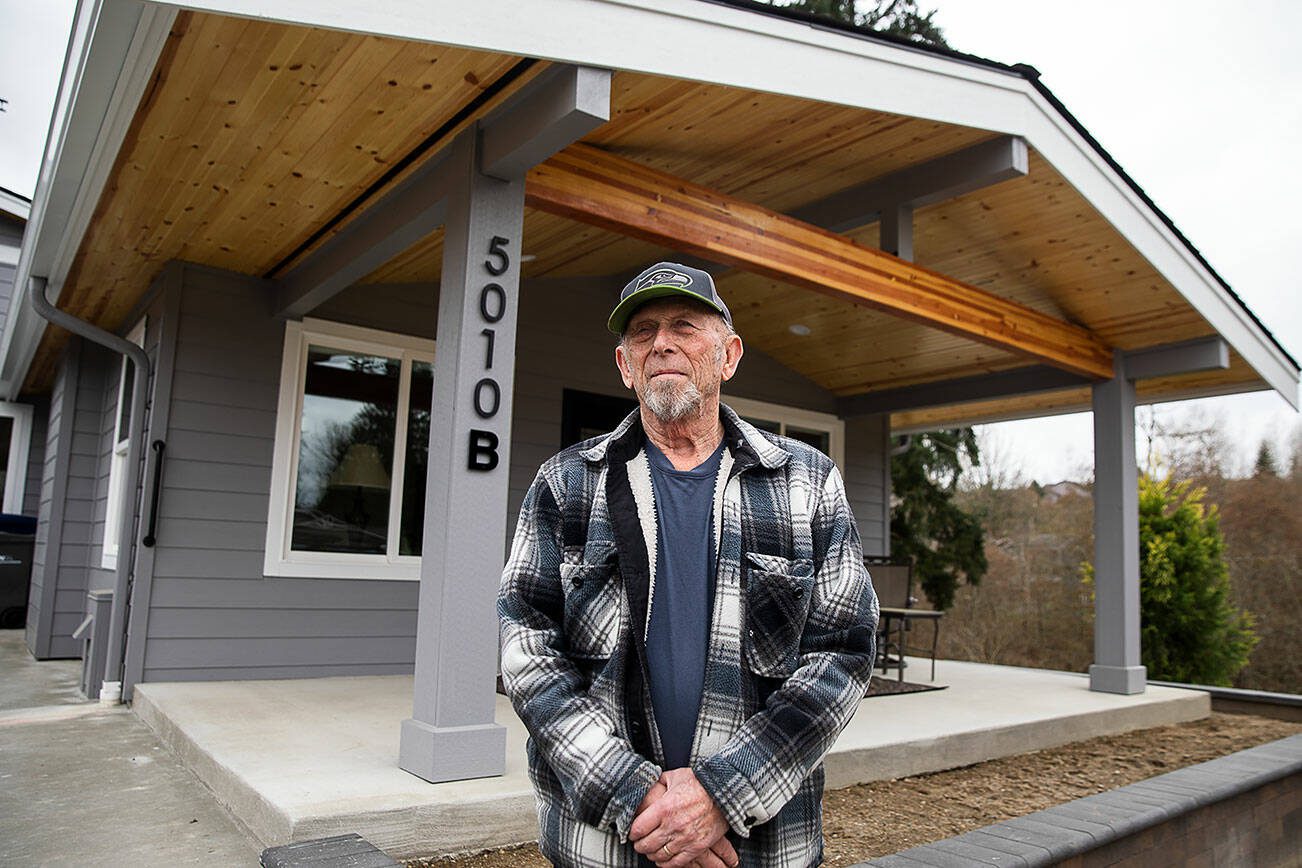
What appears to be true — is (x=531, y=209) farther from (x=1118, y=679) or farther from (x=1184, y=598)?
(x=1184, y=598)

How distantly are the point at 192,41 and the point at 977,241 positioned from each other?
4.44 metres

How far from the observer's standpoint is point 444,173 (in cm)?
350

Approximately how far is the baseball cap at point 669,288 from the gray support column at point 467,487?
5.75 feet

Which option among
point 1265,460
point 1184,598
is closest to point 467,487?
point 1184,598

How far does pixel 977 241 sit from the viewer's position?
5.66 m

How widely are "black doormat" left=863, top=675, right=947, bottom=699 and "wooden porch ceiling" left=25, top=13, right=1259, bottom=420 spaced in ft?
8.21

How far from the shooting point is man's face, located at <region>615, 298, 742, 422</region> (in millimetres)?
1462

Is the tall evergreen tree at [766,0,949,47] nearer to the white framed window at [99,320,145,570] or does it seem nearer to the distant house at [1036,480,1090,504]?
the distant house at [1036,480,1090,504]

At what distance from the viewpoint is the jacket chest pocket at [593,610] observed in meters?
1.37

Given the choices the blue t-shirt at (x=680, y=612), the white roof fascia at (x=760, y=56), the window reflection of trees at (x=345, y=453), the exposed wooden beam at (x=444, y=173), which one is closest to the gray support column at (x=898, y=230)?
the white roof fascia at (x=760, y=56)

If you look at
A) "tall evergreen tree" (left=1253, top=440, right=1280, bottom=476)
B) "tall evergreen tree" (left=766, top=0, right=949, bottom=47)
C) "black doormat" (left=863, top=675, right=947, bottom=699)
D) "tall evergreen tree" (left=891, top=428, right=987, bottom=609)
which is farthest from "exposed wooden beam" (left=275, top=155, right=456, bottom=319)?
"tall evergreen tree" (left=1253, top=440, right=1280, bottom=476)

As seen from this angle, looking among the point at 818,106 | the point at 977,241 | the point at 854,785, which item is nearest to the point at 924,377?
the point at 977,241

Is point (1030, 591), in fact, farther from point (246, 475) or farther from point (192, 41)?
point (192, 41)

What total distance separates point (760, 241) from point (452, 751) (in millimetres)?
2484
